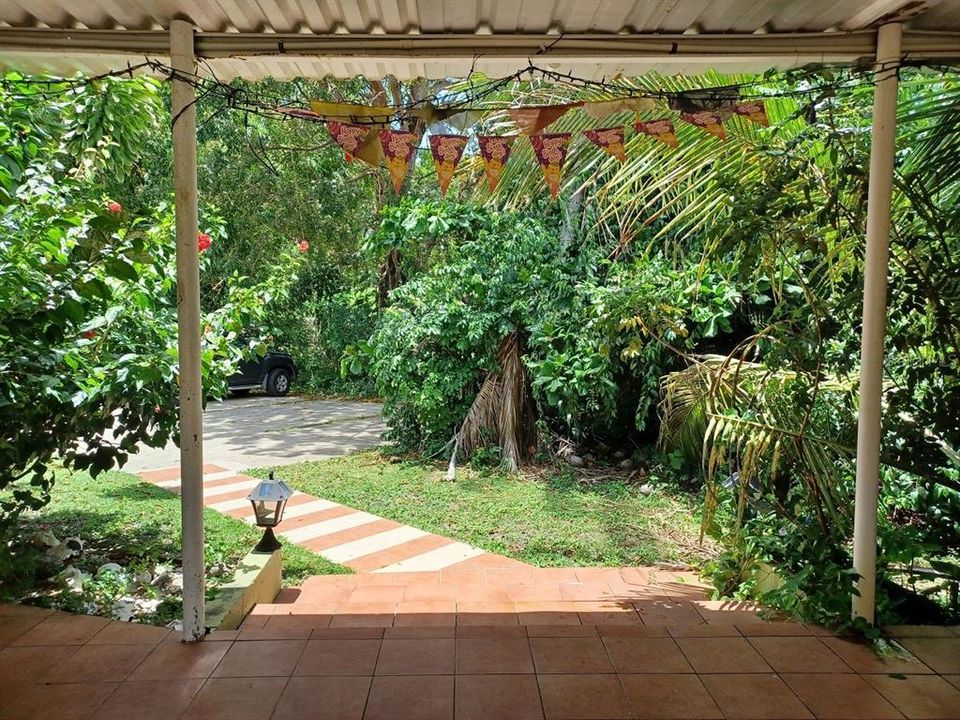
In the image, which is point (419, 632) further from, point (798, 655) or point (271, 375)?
point (271, 375)

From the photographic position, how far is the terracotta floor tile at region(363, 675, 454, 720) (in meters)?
2.32

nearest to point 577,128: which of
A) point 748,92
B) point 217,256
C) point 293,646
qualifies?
point 748,92

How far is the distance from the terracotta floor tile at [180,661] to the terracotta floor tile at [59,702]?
145mm

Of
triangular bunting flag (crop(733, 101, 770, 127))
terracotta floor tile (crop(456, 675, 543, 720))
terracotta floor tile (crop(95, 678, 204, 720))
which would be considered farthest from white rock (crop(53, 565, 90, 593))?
triangular bunting flag (crop(733, 101, 770, 127))

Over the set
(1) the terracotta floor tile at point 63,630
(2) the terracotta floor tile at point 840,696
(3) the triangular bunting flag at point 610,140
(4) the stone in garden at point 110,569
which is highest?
(3) the triangular bunting flag at point 610,140

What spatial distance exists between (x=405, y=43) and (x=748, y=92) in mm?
1991

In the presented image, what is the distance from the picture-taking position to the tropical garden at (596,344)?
10.4ft

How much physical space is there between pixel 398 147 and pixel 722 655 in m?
2.73

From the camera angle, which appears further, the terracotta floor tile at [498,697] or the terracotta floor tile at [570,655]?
the terracotta floor tile at [570,655]

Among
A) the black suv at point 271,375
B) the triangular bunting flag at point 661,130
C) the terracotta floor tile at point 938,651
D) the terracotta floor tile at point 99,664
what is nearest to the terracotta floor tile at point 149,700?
the terracotta floor tile at point 99,664

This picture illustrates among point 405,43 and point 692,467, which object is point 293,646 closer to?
point 405,43

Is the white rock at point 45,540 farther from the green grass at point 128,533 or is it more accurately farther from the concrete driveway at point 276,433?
the concrete driveway at point 276,433

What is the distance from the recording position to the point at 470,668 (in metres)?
2.64

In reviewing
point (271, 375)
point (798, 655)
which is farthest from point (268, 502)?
point (271, 375)
